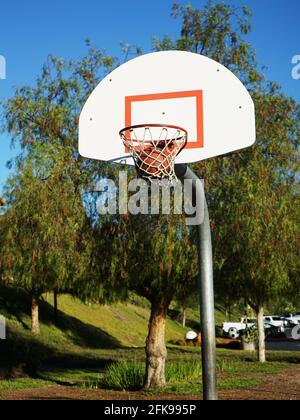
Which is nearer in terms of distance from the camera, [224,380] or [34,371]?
[224,380]

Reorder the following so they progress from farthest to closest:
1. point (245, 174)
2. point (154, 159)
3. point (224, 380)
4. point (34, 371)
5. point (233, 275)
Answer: point (34, 371) → point (224, 380) → point (233, 275) → point (245, 174) → point (154, 159)

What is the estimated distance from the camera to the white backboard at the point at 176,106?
7.39 meters

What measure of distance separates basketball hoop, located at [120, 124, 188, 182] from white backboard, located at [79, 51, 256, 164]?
21cm

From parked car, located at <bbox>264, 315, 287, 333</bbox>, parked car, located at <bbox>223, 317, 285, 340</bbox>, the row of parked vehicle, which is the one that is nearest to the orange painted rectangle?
the row of parked vehicle

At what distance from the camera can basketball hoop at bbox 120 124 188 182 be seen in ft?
22.1

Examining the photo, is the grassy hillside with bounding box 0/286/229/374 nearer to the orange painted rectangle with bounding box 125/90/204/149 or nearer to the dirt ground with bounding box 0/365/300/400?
the dirt ground with bounding box 0/365/300/400

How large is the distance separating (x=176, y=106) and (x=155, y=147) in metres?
1.03

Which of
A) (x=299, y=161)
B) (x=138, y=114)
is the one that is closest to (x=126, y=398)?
(x=299, y=161)

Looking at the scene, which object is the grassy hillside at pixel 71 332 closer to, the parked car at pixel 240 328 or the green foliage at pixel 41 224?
the parked car at pixel 240 328

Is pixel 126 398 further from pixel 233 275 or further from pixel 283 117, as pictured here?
pixel 283 117

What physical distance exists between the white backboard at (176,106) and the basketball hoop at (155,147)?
0.21m

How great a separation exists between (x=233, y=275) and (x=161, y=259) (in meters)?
2.31

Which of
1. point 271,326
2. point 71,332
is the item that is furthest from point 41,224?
point 271,326

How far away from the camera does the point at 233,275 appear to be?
1298cm
